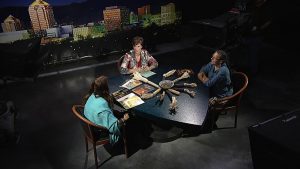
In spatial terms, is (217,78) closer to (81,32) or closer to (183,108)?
(183,108)

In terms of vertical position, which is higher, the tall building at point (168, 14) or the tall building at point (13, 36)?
the tall building at point (168, 14)

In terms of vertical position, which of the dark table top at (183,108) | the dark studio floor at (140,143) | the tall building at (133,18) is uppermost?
the tall building at (133,18)

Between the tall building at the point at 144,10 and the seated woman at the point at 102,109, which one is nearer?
the seated woman at the point at 102,109

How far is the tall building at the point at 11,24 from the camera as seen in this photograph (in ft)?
21.1

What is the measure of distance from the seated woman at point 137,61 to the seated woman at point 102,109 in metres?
0.99

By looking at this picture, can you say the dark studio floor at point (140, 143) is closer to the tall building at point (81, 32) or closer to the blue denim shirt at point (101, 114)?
the blue denim shirt at point (101, 114)

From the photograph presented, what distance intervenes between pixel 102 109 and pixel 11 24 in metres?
4.42

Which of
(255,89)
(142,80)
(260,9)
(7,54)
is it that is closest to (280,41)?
(260,9)

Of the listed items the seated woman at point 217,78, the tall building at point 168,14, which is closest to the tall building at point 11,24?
the tall building at point 168,14

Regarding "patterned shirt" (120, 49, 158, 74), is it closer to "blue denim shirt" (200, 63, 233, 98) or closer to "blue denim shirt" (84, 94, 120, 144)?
"blue denim shirt" (200, 63, 233, 98)

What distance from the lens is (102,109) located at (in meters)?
3.26

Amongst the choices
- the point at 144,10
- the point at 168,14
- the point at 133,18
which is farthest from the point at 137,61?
the point at 168,14

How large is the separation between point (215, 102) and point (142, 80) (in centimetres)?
102

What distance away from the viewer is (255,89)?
542 cm
